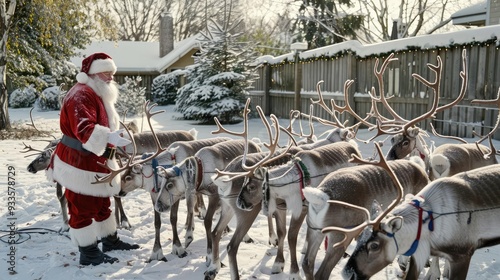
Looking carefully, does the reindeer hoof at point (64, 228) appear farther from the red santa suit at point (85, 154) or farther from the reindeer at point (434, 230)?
the reindeer at point (434, 230)

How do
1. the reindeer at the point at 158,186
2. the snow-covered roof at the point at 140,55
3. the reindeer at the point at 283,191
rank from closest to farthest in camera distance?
1. the reindeer at the point at 283,191
2. the reindeer at the point at 158,186
3. the snow-covered roof at the point at 140,55

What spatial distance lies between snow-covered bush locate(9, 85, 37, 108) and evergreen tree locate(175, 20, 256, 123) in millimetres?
13238

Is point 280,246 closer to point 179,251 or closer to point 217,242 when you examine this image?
point 217,242

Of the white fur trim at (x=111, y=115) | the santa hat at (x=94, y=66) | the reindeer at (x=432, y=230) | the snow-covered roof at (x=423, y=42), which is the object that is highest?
the snow-covered roof at (x=423, y=42)

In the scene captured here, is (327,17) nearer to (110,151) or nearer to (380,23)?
(380,23)

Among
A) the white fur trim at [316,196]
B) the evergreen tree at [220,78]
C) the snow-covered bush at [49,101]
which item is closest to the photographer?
the white fur trim at [316,196]

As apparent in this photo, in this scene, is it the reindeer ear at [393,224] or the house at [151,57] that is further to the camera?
the house at [151,57]

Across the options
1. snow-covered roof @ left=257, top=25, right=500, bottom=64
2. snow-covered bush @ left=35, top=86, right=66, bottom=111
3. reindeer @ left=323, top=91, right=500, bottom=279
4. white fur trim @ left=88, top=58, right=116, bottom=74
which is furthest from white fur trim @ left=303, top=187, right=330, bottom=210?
snow-covered bush @ left=35, top=86, right=66, bottom=111

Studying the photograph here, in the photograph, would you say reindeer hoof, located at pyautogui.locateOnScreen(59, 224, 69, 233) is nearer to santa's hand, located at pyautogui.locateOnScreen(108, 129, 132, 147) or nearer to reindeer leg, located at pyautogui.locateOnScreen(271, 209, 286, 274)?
santa's hand, located at pyautogui.locateOnScreen(108, 129, 132, 147)

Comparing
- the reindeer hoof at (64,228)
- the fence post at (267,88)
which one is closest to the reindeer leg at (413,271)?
the reindeer hoof at (64,228)

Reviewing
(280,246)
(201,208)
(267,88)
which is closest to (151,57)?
(267,88)

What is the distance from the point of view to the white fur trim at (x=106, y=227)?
5389 mm

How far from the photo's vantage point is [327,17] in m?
28.7

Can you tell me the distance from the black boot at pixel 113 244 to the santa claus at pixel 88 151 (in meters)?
0.18
